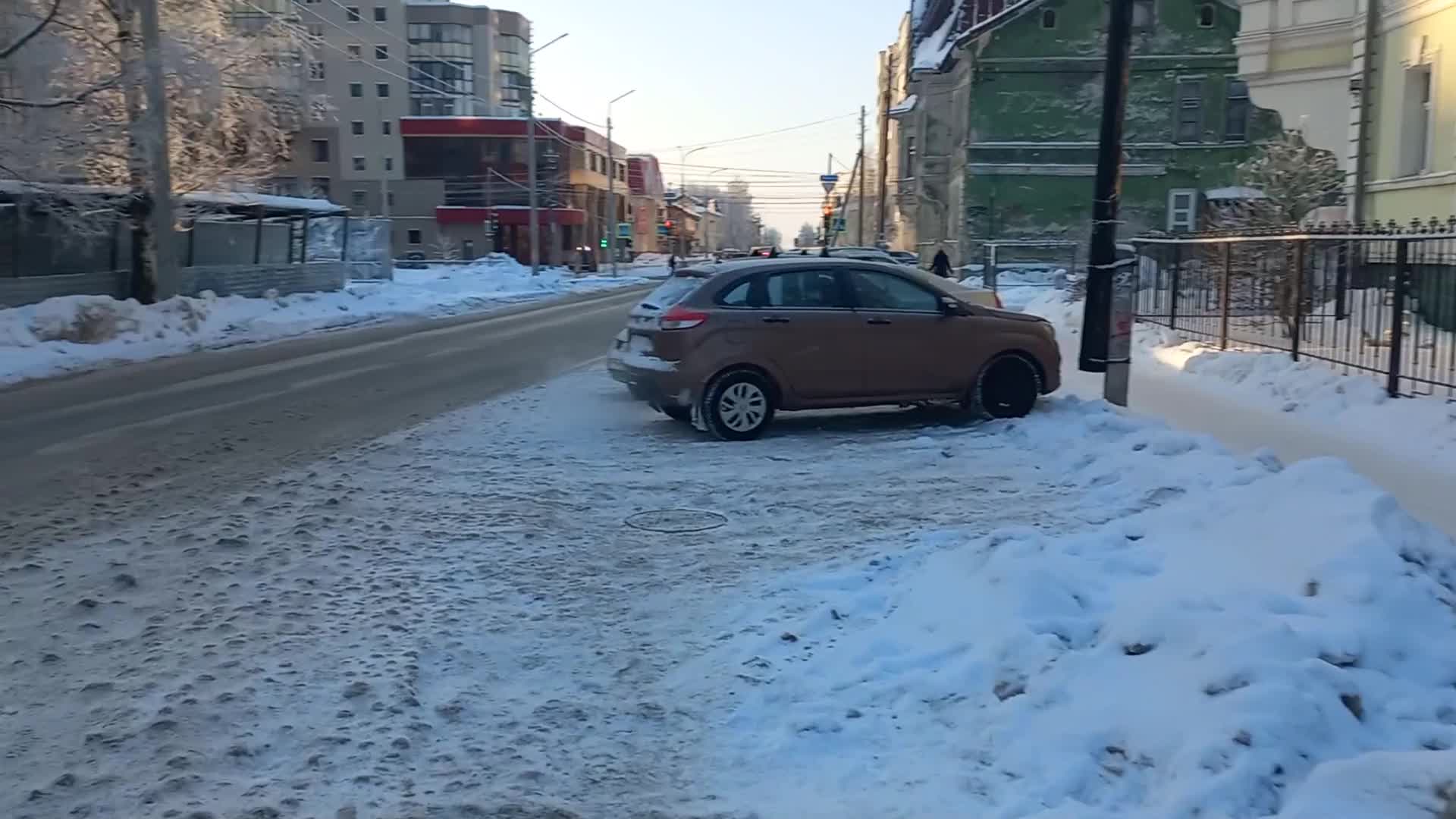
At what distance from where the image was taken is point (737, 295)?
11383 millimetres

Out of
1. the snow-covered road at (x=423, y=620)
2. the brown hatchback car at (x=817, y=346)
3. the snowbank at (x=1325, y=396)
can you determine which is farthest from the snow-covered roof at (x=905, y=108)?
the snow-covered road at (x=423, y=620)

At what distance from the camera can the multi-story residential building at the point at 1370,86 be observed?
17969mm

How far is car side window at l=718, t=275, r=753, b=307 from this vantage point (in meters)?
11.3

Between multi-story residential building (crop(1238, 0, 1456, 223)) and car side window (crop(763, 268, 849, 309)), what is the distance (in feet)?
34.8

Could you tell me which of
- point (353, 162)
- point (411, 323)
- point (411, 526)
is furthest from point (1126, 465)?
point (353, 162)

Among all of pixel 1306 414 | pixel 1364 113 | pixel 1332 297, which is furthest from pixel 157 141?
pixel 1364 113

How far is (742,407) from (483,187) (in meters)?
83.8

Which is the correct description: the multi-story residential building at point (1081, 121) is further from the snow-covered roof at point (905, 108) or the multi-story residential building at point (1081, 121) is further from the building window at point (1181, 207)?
the snow-covered roof at point (905, 108)

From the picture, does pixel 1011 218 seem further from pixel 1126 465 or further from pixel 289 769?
pixel 289 769

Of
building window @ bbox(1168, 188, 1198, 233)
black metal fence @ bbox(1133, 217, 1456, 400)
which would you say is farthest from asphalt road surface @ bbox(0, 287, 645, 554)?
building window @ bbox(1168, 188, 1198, 233)

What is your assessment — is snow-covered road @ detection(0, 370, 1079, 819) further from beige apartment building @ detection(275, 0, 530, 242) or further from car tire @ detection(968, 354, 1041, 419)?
beige apartment building @ detection(275, 0, 530, 242)

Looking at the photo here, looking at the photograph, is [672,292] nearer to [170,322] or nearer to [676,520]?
[676,520]

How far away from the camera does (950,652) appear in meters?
5.44

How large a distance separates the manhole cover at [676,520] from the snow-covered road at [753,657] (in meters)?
0.04
